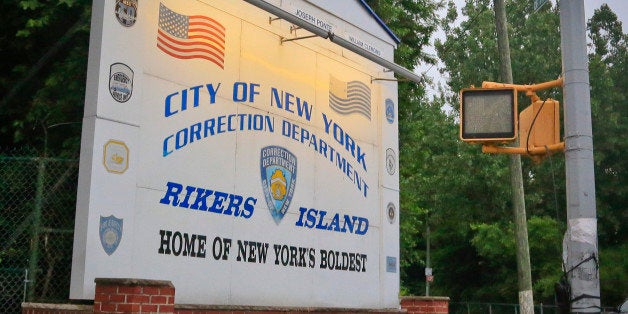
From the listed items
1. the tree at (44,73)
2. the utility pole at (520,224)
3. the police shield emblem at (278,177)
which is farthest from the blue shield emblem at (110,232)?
the utility pole at (520,224)

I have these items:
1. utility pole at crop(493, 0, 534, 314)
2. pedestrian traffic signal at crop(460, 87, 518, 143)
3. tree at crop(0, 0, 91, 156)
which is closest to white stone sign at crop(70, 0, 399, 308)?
tree at crop(0, 0, 91, 156)

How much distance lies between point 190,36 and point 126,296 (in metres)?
3.51

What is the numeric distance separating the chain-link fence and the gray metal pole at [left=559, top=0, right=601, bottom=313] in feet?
18.5

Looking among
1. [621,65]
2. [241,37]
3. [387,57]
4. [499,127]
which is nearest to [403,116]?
[387,57]

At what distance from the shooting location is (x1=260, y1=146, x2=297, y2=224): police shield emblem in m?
11.4

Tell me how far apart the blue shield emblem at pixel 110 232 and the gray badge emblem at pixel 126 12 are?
2196 millimetres

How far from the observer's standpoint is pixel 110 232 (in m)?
9.13

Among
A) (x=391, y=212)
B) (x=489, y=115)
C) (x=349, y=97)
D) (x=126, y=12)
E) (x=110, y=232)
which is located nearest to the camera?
(x=489, y=115)

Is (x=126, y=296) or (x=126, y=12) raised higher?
(x=126, y=12)

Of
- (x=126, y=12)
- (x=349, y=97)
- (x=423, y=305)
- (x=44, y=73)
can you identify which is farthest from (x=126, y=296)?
(x=423, y=305)

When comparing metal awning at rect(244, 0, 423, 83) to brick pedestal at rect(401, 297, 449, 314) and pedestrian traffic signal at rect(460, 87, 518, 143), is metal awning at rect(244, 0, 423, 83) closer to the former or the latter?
brick pedestal at rect(401, 297, 449, 314)

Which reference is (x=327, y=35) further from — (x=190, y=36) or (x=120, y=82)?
(x=120, y=82)

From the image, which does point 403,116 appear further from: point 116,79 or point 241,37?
point 116,79

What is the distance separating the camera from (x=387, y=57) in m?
14.4
